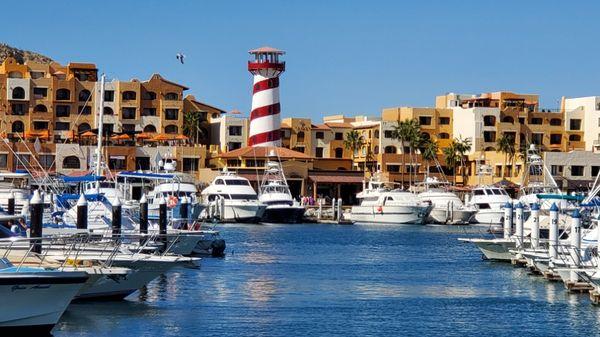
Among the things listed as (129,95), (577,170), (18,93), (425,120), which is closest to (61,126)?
(18,93)

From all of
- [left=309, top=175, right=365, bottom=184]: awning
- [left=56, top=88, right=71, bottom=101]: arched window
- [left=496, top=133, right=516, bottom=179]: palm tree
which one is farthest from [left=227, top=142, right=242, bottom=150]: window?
[left=496, top=133, right=516, bottom=179]: palm tree

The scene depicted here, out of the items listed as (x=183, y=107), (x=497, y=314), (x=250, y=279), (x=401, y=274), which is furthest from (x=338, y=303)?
(x=183, y=107)

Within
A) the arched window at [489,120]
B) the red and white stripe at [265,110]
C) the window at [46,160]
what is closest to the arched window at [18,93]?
the window at [46,160]

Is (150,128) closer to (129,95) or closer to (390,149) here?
(129,95)

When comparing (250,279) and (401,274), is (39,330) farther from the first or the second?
(401,274)

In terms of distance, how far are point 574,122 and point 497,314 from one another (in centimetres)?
11228

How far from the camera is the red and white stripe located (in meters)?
130

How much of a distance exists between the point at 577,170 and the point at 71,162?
52081mm

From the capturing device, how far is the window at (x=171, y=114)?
5640 inches

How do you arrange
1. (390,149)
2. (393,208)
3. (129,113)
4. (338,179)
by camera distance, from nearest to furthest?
(393,208) → (338,179) → (129,113) → (390,149)

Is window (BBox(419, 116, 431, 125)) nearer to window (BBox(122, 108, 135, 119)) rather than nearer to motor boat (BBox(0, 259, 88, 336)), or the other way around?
window (BBox(122, 108, 135, 119))

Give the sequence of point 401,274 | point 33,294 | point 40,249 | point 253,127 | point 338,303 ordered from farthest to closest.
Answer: point 253,127 < point 401,274 < point 338,303 < point 40,249 < point 33,294

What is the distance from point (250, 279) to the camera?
169 ft

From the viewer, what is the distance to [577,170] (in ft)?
444
